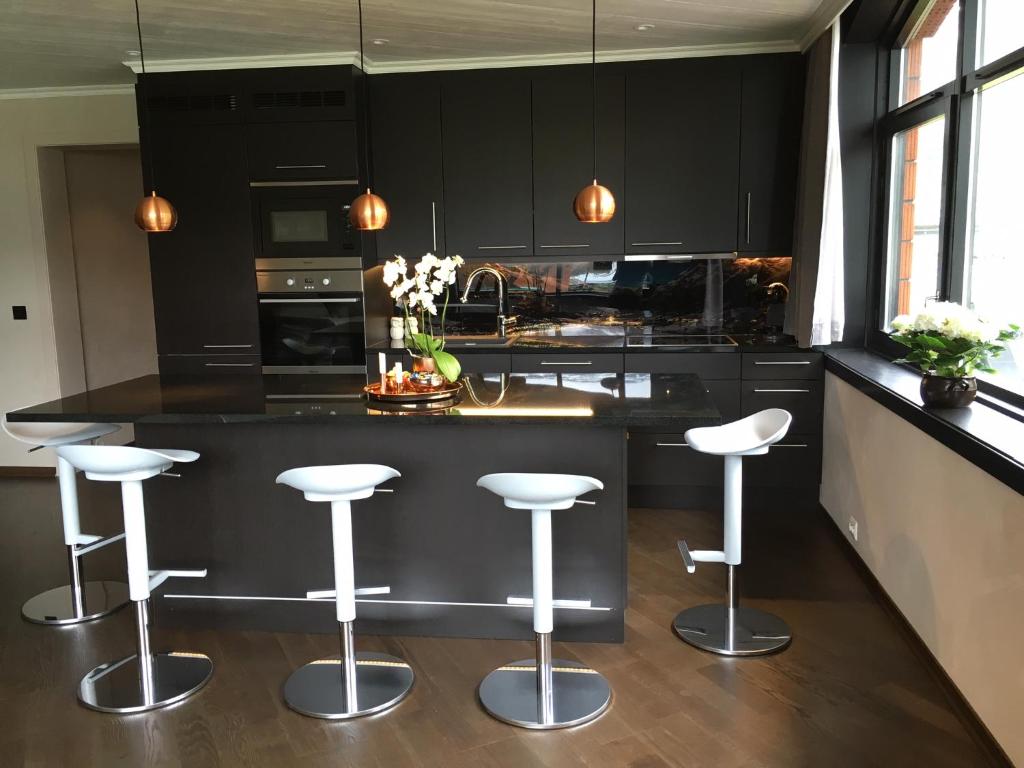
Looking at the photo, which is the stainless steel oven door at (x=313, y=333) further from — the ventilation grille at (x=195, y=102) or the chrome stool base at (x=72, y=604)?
the chrome stool base at (x=72, y=604)

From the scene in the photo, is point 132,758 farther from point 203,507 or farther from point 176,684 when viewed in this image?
point 203,507

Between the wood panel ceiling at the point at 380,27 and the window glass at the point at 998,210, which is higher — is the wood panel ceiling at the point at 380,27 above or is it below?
above

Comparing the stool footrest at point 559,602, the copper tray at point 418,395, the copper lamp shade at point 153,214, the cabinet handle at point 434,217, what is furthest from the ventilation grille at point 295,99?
the stool footrest at point 559,602

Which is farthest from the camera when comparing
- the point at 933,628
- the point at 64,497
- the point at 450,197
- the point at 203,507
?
the point at 450,197

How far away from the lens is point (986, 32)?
332cm

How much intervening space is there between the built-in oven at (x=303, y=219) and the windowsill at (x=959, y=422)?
294cm

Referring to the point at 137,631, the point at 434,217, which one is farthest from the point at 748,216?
the point at 137,631

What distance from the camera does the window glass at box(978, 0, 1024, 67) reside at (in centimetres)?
299

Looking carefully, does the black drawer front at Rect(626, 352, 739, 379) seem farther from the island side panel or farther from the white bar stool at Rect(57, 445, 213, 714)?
the white bar stool at Rect(57, 445, 213, 714)

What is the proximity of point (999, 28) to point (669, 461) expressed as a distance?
2.69 metres

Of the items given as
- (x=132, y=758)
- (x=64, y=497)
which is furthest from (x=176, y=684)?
(x=64, y=497)

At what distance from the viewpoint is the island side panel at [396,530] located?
10.5ft

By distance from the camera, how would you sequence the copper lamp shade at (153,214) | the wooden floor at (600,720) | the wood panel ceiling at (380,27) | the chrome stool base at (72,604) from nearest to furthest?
the wooden floor at (600,720) → the copper lamp shade at (153,214) → the chrome stool base at (72,604) → the wood panel ceiling at (380,27)

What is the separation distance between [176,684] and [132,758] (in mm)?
423
